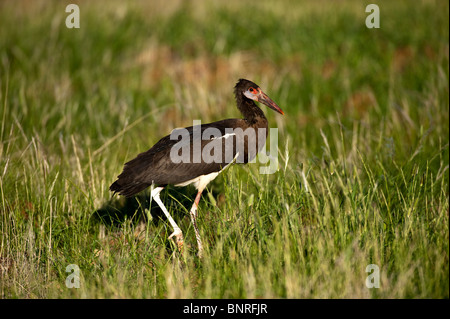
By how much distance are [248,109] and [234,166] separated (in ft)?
1.70

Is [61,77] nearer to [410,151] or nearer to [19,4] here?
[19,4]

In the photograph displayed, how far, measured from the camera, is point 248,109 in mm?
4809

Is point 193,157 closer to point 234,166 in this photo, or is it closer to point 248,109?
point 234,166

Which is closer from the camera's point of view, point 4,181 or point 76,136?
point 4,181

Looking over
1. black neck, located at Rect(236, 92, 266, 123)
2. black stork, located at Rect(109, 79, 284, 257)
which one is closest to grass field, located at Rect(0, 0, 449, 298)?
black stork, located at Rect(109, 79, 284, 257)

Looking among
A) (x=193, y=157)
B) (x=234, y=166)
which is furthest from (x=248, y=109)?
(x=193, y=157)

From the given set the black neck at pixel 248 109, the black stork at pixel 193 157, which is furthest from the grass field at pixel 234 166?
the black neck at pixel 248 109

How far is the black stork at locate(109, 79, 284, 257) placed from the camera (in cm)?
442

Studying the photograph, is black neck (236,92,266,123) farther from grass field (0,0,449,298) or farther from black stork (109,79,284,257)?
grass field (0,0,449,298)

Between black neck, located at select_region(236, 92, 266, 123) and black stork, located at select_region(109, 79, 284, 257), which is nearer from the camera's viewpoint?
black stork, located at select_region(109, 79, 284, 257)

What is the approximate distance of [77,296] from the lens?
137 inches

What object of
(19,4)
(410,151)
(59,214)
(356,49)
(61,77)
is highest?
(19,4)

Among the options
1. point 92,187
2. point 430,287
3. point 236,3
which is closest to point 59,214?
point 92,187

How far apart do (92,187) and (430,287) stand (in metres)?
2.95
